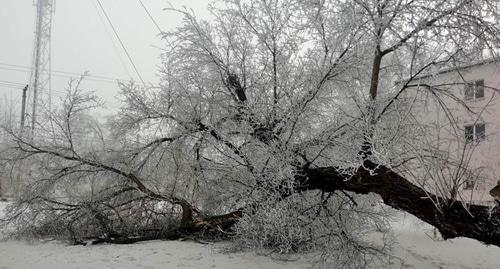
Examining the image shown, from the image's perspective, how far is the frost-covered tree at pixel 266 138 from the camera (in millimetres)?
7070

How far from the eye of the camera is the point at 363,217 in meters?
8.35

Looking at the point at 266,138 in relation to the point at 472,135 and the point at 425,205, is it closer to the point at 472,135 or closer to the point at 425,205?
the point at 425,205

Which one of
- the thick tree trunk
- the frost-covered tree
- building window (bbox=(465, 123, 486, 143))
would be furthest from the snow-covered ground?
building window (bbox=(465, 123, 486, 143))

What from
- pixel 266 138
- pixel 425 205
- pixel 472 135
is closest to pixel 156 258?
pixel 266 138

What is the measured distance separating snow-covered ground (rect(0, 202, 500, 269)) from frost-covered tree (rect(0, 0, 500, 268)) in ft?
1.56

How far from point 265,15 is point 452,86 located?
160 inches

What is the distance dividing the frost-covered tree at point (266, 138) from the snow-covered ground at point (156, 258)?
1.56 feet

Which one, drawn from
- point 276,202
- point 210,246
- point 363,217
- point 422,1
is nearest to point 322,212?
point 363,217

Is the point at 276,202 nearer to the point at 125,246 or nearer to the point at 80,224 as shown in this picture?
the point at 125,246

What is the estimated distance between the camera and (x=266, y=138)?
7586mm

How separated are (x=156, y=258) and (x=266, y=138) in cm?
288

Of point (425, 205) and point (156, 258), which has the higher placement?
point (425, 205)

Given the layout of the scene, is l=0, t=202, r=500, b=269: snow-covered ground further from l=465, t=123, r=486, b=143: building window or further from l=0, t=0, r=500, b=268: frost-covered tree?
l=465, t=123, r=486, b=143: building window

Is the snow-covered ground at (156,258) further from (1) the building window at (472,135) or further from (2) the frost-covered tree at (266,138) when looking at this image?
(1) the building window at (472,135)
